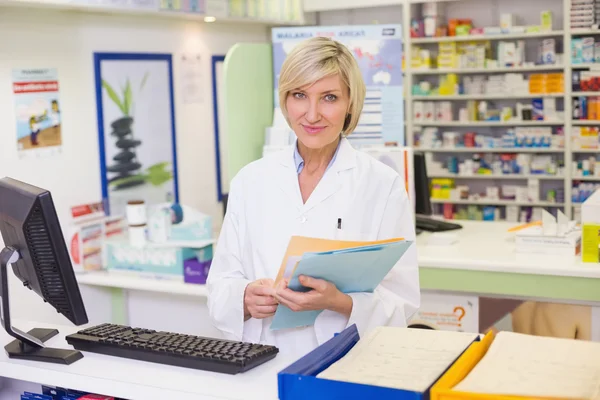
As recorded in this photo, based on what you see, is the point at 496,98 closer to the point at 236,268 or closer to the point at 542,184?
the point at 542,184

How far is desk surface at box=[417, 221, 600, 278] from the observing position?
346cm

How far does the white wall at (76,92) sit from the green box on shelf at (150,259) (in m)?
0.39

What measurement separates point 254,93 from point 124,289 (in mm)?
1162

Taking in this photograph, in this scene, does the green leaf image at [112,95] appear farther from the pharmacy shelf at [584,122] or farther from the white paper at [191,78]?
the pharmacy shelf at [584,122]

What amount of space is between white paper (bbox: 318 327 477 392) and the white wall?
270 cm

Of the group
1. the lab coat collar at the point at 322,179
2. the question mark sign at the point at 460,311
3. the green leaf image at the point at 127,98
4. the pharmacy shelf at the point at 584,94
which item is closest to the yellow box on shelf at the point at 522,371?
the lab coat collar at the point at 322,179

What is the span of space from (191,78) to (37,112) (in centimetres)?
157

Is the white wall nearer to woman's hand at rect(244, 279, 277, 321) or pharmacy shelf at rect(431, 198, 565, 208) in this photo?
woman's hand at rect(244, 279, 277, 321)

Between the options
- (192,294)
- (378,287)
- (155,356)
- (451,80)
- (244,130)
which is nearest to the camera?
(155,356)

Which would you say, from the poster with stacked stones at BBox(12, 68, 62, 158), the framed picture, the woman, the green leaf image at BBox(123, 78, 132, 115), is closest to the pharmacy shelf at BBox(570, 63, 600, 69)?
the framed picture

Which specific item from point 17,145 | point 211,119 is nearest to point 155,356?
point 17,145

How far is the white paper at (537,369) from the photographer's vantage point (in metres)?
1.13

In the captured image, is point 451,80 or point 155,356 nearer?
point 155,356

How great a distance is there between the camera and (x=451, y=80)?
7098mm
